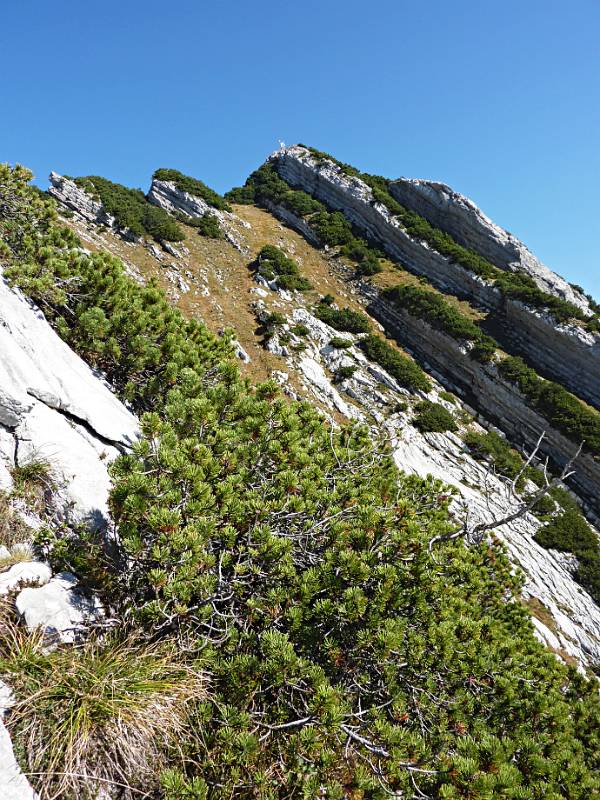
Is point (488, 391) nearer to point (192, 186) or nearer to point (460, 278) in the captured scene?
point (460, 278)

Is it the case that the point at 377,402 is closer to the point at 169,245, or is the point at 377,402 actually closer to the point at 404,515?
the point at 404,515

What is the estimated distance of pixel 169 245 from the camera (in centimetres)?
2988

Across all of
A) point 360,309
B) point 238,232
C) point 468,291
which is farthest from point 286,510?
point 238,232

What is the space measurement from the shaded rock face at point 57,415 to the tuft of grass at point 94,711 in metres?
1.69

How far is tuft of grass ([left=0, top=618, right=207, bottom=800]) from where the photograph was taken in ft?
9.15

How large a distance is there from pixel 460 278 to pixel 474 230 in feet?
27.9

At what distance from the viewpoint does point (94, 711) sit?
302 cm

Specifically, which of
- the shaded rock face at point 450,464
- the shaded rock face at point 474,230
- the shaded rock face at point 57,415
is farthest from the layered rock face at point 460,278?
the shaded rock face at point 57,415

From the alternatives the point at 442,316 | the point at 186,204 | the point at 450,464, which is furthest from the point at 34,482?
the point at 186,204

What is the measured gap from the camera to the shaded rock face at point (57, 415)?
4949 mm

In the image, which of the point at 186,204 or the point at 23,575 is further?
the point at 186,204

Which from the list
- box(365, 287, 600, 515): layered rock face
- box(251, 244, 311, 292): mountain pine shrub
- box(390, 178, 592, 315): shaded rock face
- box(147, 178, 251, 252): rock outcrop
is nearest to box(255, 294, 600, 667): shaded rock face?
box(365, 287, 600, 515): layered rock face

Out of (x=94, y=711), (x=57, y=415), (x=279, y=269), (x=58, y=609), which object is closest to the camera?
(x=94, y=711)

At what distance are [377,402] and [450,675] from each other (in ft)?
60.7
